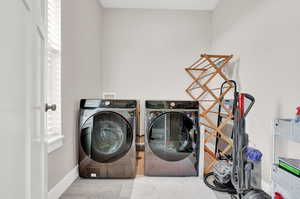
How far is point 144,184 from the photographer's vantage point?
197cm

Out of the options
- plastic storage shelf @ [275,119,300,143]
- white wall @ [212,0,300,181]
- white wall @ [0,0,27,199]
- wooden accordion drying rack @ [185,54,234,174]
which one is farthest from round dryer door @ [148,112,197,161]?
white wall @ [0,0,27,199]

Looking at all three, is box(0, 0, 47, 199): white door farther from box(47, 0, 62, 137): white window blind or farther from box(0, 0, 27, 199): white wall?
box(47, 0, 62, 137): white window blind

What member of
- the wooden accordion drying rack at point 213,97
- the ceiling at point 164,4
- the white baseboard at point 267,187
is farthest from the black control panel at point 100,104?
the ceiling at point 164,4

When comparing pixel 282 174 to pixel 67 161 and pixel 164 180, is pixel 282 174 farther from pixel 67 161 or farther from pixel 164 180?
pixel 67 161

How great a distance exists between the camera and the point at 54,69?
1.73m

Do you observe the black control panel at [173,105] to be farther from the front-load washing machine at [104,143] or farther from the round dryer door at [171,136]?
the front-load washing machine at [104,143]

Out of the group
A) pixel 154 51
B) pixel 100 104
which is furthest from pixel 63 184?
pixel 154 51

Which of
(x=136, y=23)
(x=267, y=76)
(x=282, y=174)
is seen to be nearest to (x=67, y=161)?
(x=282, y=174)

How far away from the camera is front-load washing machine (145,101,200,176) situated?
2129 millimetres

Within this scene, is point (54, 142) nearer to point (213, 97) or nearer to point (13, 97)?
point (13, 97)

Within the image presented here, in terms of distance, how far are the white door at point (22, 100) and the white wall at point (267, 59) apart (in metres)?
1.73

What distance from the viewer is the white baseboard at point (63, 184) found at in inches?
62.2

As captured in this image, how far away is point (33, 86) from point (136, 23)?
8.93ft

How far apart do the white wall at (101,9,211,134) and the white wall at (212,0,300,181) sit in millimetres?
982
